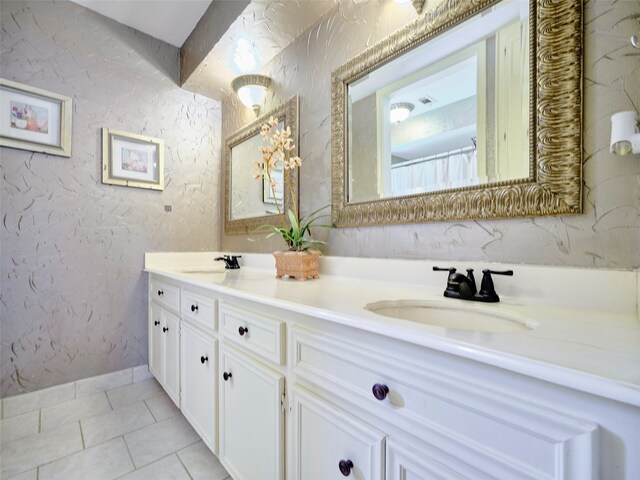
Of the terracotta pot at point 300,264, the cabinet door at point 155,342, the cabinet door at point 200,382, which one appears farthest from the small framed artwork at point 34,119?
the terracotta pot at point 300,264

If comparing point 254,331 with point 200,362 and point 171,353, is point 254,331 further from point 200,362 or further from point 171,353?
point 171,353

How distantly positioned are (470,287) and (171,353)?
5.06 ft

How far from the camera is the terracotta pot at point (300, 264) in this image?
1.29 meters

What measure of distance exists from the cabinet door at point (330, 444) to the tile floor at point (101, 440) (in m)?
0.69

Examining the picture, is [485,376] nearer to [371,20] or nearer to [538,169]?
[538,169]

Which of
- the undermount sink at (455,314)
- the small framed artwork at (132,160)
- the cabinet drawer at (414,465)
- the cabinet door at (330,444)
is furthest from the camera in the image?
the small framed artwork at (132,160)

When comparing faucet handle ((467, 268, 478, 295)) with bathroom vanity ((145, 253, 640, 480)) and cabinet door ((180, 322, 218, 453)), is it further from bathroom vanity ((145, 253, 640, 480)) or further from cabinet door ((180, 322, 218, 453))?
cabinet door ((180, 322, 218, 453))

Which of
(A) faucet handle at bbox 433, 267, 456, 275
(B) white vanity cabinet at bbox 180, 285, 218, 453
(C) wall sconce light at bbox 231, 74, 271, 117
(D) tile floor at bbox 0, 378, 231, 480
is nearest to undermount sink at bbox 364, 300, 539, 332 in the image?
(A) faucet handle at bbox 433, 267, 456, 275

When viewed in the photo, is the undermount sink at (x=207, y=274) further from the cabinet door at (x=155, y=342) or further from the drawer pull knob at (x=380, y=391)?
the drawer pull knob at (x=380, y=391)

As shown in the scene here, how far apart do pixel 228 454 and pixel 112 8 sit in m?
2.61

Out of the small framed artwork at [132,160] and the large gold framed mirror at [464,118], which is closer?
the large gold framed mirror at [464,118]

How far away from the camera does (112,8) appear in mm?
1864

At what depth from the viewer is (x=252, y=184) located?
2031 millimetres

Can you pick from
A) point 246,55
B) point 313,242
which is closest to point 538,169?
point 313,242
